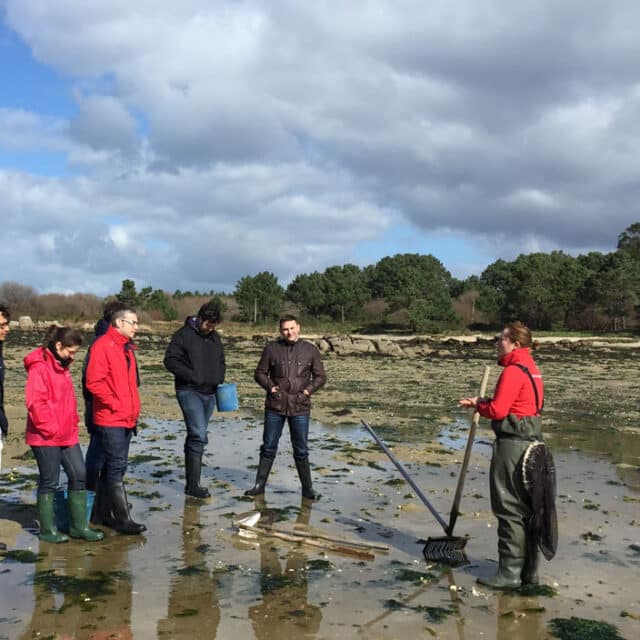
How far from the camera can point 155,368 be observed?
26.6 meters

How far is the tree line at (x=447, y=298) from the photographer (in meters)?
70.1

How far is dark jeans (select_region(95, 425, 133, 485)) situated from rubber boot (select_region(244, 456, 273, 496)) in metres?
1.98

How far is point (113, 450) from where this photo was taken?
689 centimetres

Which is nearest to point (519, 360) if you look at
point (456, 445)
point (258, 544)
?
point (258, 544)

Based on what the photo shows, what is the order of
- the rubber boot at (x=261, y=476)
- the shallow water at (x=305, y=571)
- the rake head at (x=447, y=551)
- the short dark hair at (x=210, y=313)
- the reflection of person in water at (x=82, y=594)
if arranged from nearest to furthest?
the reflection of person in water at (x=82, y=594), the shallow water at (x=305, y=571), the rake head at (x=447, y=551), the short dark hair at (x=210, y=313), the rubber boot at (x=261, y=476)

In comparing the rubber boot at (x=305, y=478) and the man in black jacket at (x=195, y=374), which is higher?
the man in black jacket at (x=195, y=374)

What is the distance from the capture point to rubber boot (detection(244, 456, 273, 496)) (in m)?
8.52

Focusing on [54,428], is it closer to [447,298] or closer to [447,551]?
[447,551]

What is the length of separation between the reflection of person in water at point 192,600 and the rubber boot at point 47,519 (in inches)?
46.0

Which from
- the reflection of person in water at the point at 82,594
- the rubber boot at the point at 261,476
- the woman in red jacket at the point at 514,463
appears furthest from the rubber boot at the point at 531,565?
the rubber boot at the point at 261,476

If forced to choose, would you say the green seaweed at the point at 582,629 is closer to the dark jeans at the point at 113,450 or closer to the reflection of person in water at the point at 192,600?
the reflection of person in water at the point at 192,600

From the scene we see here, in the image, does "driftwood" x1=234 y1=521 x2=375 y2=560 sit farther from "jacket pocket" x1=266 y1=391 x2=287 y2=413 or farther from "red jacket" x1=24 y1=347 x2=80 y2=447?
"red jacket" x1=24 y1=347 x2=80 y2=447

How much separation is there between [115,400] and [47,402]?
638 mm

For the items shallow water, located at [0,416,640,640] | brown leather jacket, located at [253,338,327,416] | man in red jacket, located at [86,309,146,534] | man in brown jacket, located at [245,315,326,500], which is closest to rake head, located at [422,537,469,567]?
shallow water, located at [0,416,640,640]
